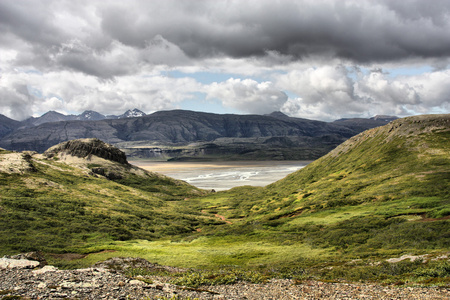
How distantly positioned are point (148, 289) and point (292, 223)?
4151 cm

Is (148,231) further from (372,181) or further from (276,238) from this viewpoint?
(372,181)

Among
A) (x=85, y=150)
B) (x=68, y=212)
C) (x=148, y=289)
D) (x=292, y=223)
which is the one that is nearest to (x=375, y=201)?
(x=292, y=223)

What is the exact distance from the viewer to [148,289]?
2094 centimetres

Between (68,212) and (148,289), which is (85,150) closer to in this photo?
(68,212)

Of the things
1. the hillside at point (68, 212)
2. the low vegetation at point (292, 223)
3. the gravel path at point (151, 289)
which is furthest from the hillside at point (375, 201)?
the hillside at point (68, 212)

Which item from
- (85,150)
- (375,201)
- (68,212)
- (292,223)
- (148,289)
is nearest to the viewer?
(148,289)

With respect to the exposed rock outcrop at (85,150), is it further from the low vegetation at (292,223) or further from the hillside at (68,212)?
the low vegetation at (292,223)

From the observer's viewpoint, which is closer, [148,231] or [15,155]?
[148,231]

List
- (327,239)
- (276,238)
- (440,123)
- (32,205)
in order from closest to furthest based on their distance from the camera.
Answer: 1. (327,239)
2. (276,238)
3. (32,205)
4. (440,123)

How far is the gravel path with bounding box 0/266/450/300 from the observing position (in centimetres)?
1897

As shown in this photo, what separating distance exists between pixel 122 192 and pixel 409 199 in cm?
9130

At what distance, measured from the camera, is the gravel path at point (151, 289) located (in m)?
19.0

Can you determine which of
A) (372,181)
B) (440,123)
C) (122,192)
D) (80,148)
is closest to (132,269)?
(372,181)

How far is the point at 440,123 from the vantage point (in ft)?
307
